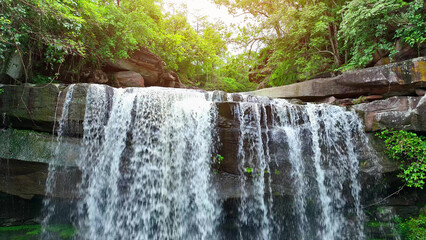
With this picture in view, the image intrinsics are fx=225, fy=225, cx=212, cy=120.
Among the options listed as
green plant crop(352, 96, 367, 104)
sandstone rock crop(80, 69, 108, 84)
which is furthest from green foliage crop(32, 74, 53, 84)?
green plant crop(352, 96, 367, 104)

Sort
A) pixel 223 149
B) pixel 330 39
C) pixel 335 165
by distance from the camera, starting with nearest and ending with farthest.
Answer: pixel 223 149, pixel 335 165, pixel 330 39

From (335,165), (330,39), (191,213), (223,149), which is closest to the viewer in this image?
(191,213)

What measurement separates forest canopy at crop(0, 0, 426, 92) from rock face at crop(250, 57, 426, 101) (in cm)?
72

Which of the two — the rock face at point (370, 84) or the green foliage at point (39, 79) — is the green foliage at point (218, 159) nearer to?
the rock face at point (370, 84)

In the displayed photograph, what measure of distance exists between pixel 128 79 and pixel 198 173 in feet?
20.4

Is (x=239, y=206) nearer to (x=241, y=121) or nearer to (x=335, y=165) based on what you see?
(x=241, y=121)

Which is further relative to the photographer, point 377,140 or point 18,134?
point 377,140

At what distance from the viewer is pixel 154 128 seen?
5.52 meters

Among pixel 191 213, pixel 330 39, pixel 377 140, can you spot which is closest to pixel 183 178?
pixel 191 213

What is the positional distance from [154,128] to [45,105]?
8.87 feet

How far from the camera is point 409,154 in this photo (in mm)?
5746

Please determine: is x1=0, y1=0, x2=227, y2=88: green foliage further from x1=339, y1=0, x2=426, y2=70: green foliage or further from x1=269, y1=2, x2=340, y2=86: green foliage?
x1=339, y1=0, x2=426, y2=70: green foliage

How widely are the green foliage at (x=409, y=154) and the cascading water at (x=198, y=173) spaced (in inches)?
30.1

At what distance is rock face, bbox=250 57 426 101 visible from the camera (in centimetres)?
650
